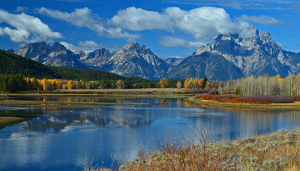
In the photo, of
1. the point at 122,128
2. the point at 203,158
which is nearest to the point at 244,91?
the point at 122,128

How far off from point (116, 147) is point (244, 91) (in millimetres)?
132014

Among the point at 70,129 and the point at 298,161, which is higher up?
the point at 298,161

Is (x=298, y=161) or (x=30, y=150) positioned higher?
(x=298, y=161)

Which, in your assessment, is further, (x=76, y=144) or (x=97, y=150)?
(x=76, y=144)

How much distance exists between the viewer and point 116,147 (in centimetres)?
2702

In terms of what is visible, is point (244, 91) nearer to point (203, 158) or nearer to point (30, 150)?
point (30, 150)

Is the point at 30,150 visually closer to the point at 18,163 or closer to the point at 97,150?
the point at 18,163

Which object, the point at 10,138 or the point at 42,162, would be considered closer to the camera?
the point at 42,162

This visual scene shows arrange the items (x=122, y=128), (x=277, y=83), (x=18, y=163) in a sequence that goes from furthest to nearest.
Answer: (x=277, y=83)
(x=122, y=128)
(x=18, y=163)

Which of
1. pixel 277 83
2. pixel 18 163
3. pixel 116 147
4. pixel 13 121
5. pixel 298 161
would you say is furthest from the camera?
pixel 277 83

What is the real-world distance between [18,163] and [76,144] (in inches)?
284

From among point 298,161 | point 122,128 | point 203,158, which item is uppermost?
point 203,158

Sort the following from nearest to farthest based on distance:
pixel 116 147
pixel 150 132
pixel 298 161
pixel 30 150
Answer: pixel 298 161, pixel 30 150, pixel 116 147, pixel 150 132

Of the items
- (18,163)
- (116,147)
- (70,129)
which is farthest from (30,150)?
(70,129)
